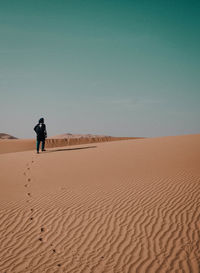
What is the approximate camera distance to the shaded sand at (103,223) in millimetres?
3562

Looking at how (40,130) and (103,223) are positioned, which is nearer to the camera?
(103,223)

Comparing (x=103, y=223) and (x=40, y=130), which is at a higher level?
(x=40, y=130)

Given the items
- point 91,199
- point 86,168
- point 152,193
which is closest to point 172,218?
point 152,193

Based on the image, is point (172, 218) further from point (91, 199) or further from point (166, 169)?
point (166, 169)

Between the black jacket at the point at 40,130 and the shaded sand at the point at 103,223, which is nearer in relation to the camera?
the shaded sand at the point at 103,223

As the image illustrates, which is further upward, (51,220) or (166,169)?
(166,169)

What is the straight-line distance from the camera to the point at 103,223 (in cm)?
476

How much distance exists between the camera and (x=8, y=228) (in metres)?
4.78

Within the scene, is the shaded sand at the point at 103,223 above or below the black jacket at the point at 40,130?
below

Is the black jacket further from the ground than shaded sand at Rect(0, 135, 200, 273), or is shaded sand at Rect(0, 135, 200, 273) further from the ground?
the black jacket

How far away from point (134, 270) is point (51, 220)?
239 cm

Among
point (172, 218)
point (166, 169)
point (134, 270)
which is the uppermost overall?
point (166, 169)

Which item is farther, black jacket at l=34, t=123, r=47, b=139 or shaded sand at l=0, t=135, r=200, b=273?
black jacket at l=34, t=123, r=47, b=139

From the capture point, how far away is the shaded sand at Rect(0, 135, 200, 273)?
3562 mm
